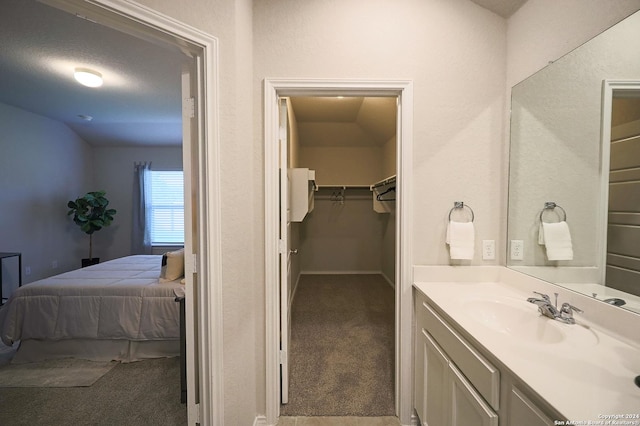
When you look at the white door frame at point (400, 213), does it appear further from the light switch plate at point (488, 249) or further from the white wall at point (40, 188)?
the white wall at point (40, 188)

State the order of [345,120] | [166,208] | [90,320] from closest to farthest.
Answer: [90,320]
[345,120]
[166,208]

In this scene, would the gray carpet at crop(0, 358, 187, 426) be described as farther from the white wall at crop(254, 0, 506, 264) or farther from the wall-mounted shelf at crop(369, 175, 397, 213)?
the wall-mounted shelf at crop(369, 175, 397, 213)

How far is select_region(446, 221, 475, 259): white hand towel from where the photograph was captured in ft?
4.83

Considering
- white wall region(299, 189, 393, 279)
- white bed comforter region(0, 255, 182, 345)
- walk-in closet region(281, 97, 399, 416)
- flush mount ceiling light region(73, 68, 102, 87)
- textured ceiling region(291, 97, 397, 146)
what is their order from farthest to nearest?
white wall region(299, 189, 393, 279), textured ceiling region(291, 97, 397, 146), flush mount ceiling light region(73, 68, 102, 87), white bed comforter region(0, 255, 182, 345), walk-in closet region(281, 97, 399, 416)

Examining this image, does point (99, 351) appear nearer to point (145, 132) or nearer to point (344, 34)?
point (344, 34)

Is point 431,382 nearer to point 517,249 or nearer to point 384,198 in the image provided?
point 517,249

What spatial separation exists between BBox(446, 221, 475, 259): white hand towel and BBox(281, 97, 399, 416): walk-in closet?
1.14 m

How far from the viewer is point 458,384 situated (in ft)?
3.34

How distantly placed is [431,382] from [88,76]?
408cm

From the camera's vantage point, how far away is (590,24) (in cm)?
108

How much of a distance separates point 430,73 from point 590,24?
67 cm

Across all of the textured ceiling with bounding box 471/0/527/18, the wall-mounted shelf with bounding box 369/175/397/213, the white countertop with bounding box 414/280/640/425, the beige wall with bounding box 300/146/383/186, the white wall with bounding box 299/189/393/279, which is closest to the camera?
the white countertop with bounding box 414/280/640/425

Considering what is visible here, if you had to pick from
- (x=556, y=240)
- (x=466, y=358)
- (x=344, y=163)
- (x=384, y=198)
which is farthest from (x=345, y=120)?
(x=466, y=358)

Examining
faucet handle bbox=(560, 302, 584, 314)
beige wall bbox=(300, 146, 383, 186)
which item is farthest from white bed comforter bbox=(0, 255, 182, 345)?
beige wall bbox=(300, 146, 383, 186)
